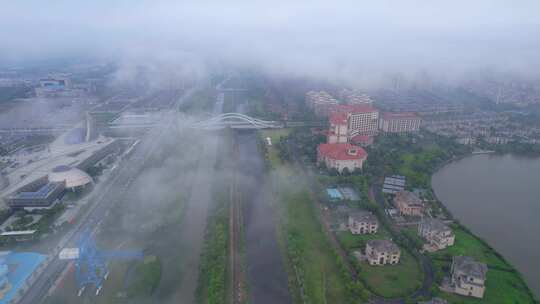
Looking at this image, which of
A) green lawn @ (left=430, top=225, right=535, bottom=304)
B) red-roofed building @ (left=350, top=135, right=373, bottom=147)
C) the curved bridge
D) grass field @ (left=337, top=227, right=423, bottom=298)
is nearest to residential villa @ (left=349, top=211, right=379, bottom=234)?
grass field @ (left=337, top=227, right=423, bottom=298)

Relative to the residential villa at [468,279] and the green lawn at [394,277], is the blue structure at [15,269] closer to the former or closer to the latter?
the green lawn at [394,277]

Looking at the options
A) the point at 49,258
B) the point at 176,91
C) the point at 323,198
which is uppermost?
the point at 176,91

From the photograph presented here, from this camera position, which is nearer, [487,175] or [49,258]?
[49,258]

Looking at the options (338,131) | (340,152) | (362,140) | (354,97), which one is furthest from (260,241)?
(354,97)

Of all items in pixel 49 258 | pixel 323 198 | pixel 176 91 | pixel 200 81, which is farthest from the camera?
pixel 200 81

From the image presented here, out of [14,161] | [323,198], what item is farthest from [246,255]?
[14,161]

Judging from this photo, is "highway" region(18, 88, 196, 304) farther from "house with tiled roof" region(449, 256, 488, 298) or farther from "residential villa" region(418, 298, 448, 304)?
"house with tiled roof" region(449, 256, 488, 298)

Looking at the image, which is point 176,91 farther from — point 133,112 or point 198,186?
point 198,186
